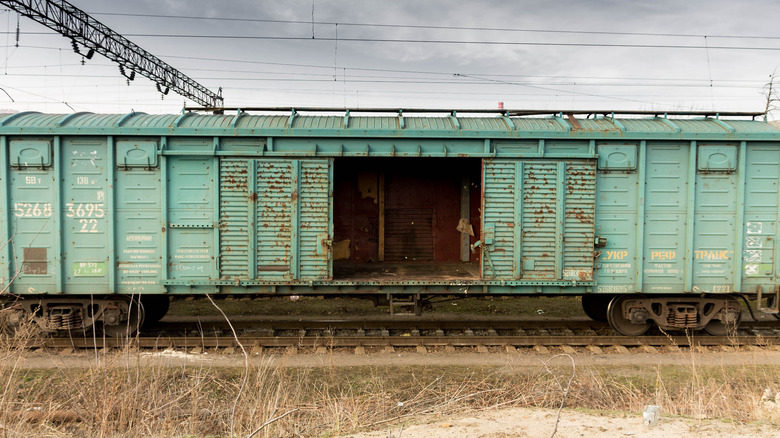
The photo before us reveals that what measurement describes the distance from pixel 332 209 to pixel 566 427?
14.3 feet

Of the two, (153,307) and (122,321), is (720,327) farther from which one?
(122,321)

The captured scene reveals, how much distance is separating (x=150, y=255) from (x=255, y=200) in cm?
177

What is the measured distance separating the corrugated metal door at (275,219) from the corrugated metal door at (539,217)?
2.54 m

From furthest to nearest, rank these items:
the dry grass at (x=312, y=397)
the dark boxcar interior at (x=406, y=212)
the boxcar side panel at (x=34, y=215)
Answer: the dark boxcar interior at (x=406, y=212)
the boxcar side panel at (x=34, y=215)
the dry grass at (x=312, y=397)

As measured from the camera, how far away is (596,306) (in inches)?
341

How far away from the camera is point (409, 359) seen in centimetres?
696

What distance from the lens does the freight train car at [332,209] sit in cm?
698

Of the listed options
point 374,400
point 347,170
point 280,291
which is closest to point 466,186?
point 347,170

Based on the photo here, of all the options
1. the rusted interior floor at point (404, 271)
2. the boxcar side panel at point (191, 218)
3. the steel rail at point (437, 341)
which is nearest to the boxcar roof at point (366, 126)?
the boxcar side panel at point (191, 218)

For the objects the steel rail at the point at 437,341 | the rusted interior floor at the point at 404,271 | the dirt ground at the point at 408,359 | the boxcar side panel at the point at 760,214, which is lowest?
the dirt ground at the point at 408,359

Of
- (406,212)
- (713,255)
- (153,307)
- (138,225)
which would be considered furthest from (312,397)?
(713,255)

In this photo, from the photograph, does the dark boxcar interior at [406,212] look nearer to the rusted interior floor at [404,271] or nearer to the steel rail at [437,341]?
the rusted interior floor at [404,271]

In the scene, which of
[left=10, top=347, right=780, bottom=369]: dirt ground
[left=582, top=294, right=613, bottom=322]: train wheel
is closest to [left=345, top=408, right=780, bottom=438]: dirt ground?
[left=10, top=347, right=780, bottom=369]: dirt ground

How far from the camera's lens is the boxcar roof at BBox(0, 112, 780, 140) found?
6988 millimetres
